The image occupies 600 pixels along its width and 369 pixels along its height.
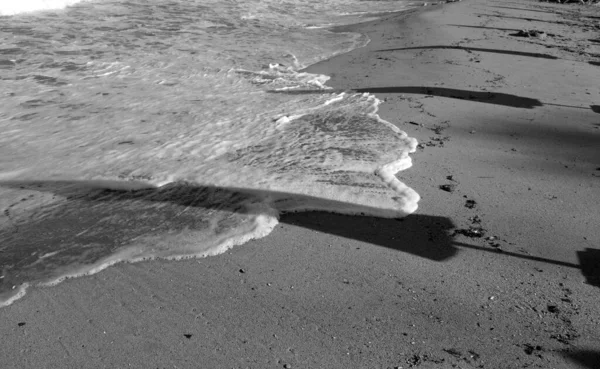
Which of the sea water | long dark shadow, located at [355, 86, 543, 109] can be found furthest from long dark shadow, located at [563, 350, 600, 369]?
long dark shadow, located at [355, 86, 543, 109]

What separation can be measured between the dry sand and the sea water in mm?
300

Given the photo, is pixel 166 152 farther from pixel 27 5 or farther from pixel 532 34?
pixel 27 5

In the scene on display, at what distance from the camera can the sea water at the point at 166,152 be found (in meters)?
4.93

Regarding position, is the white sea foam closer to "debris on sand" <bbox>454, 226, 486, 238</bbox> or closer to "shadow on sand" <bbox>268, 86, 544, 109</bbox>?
"shadow on sand" <bbox>268, 86, 544, 109</bbox>

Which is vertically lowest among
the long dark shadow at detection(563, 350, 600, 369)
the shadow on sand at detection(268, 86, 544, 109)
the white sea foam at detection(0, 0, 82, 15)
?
the white sea foam at detection(0, 0, 82, 15)

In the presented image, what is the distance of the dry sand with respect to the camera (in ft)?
11.5

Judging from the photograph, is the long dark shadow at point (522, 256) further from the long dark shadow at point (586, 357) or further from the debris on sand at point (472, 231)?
the long dark shadow at point (586, 357)

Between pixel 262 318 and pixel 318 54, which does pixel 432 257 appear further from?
pixel 318 54

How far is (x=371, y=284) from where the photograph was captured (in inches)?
165

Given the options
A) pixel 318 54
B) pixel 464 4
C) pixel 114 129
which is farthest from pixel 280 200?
pixel 464 4

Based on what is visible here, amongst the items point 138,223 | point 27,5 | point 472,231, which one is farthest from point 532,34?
point 27,5

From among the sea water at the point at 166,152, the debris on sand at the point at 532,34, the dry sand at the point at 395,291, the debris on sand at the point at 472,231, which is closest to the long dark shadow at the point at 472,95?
the sea water at the point at 166,152

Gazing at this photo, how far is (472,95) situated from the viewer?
8758 mm

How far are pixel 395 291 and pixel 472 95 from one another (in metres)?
5.37
